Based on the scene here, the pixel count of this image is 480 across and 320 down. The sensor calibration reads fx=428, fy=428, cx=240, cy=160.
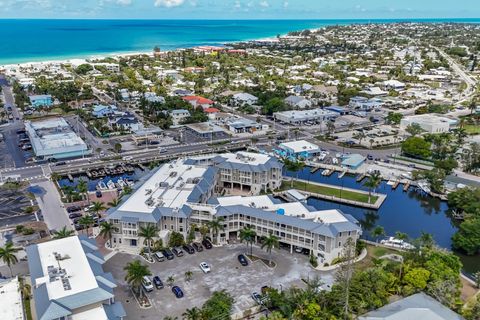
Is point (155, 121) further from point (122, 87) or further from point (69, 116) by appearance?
point (122, 87)

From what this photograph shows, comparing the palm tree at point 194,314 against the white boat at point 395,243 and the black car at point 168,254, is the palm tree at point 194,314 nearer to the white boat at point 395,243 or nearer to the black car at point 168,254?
the black car at point 168,254

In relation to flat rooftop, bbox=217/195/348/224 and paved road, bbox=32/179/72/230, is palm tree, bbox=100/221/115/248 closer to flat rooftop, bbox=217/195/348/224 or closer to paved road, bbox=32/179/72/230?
paved road, bbox=32/179/72/230

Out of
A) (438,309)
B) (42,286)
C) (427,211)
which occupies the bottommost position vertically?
(427,211)

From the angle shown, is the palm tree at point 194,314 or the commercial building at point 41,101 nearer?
the palm tree at point 194,314

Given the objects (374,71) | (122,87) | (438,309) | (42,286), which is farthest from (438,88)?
(42,286)

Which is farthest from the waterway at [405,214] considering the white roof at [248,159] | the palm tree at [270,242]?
the palm tree at [270,242]

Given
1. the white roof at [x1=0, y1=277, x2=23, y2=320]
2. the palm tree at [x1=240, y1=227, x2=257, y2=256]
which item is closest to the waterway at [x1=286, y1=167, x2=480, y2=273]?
the palm tree at [x1=240, y1=227, x2=257, y2=256]

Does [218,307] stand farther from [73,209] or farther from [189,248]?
[73,209]

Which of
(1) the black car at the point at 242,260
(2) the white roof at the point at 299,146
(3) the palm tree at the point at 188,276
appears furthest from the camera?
(2) the white roof at the point at 299,146
